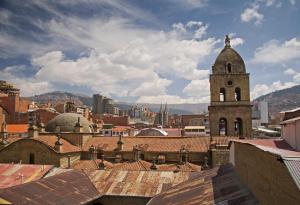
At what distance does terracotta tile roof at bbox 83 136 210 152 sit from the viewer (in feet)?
105

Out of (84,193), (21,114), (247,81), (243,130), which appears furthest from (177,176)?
(21,114)

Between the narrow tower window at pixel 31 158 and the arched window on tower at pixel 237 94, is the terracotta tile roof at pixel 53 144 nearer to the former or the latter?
the narrow tower window at pixel 31 158

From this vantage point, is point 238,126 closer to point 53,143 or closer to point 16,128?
point 53,143

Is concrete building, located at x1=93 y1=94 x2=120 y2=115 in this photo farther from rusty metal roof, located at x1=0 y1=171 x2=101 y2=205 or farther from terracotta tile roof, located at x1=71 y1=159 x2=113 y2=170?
rusty metal roof, located at x1=0 y1=171 x2=101 y2=205

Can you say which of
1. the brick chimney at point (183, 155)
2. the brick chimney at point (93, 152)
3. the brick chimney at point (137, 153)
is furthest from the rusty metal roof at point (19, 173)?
the brick chimney at point (183, 155)

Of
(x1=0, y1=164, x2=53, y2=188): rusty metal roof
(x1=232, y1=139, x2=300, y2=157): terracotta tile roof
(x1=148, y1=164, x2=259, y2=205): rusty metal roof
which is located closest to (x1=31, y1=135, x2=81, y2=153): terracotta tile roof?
(x1=0, y1=164, x2=53, y2=188): rusty metal roof

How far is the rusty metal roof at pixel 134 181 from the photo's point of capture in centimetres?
2159

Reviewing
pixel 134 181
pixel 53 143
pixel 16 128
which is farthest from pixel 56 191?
pixel 16 128

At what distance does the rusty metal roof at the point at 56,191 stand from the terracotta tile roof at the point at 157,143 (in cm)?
1003

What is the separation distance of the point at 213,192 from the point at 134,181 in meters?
9.13

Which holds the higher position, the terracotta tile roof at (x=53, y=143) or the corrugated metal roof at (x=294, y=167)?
the corrugated metal roof at (x=294, y=167)

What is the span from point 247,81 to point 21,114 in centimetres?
5955

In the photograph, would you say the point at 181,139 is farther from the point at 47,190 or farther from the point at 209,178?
the point at 47,190

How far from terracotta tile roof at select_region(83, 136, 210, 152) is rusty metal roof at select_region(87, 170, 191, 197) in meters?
7.57
